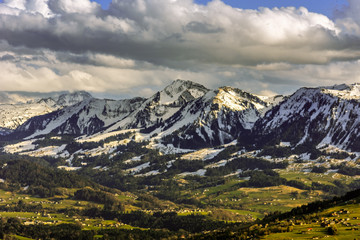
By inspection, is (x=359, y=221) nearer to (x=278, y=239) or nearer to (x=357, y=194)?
(x=278, y=239)

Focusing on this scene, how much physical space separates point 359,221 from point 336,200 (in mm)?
59245

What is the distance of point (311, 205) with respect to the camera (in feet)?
523

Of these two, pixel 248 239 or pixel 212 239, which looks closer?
pixel 248 239

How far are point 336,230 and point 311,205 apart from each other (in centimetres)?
7028

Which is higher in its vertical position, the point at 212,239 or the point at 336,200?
the point at 336,200

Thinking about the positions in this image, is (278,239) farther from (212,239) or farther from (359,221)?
(212,239)

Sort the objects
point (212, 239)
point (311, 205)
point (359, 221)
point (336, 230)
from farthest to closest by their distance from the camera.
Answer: point (311, 205), point (212, 239), point (359, 221), point (336, 230)

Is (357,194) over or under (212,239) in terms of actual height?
over

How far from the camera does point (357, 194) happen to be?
503ft

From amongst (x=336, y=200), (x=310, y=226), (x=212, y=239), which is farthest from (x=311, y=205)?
(x=310, y=226)

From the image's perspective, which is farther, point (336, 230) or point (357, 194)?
point (357, 194)

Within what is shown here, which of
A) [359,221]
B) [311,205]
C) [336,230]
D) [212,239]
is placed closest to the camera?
[336,230]

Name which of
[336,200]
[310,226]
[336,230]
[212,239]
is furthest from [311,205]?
[336,230]

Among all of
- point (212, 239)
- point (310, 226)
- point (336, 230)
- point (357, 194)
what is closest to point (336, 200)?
point (357, 194)
